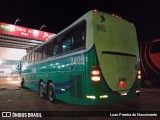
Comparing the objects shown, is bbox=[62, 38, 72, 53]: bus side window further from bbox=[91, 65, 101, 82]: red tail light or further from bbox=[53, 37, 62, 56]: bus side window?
bbox=[91, 65, 101, 82]: red tail light

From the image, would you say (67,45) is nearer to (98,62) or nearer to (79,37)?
(79,37)

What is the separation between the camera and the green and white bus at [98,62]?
216 inches

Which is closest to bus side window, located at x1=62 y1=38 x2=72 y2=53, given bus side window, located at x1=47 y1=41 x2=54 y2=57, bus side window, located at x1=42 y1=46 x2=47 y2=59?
bus side window, located at x1=47 y1=41 x2=54 y2=57

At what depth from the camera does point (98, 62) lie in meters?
5.49

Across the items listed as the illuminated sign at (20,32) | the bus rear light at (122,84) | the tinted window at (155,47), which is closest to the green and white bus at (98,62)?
the bus rear light at (122,84)

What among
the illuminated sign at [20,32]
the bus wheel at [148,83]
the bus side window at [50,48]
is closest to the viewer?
the bus side window at [50,48]

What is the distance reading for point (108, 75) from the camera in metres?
5.70

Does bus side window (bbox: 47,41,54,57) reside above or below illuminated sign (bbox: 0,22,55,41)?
below

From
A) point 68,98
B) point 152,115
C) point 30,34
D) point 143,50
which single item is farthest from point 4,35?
point 152,115

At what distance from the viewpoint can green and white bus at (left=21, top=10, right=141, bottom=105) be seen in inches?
216

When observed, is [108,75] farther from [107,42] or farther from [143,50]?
[143,50]

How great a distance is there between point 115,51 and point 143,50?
32.5ft

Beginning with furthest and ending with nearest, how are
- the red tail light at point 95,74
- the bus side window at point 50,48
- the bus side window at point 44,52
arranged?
the bus side window at point 44,52 → the bus side window at point 50,48 → the red tail light at point 95,74

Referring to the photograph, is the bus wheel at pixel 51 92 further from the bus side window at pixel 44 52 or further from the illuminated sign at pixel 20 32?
the illuminated sign at pixel 20 32
